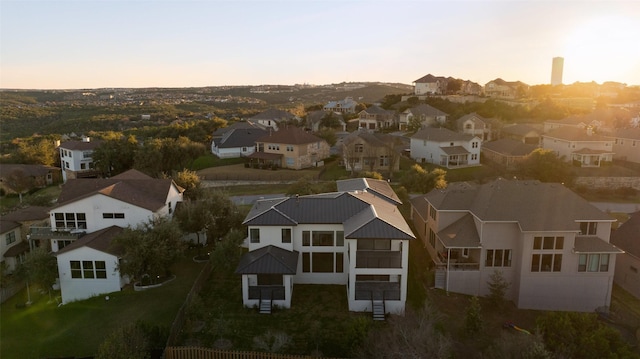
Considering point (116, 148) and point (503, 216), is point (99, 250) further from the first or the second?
point (116, 148)

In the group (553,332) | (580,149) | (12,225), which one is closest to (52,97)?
(12,225)

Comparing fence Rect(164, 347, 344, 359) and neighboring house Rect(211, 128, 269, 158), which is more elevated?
neighboring house Rect(211, 128, 269, 158)

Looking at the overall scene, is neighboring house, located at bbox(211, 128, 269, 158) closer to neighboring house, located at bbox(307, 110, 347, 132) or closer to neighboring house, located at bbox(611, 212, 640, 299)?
neighboring house, located at bbox(307, 110, 347, 132)

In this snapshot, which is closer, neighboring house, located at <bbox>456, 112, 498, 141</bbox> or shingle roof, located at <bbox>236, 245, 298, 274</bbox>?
shingle roof, located at <bbox>236, 245, 298, 274</bbox>

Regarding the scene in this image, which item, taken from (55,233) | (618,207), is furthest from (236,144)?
(618,207)

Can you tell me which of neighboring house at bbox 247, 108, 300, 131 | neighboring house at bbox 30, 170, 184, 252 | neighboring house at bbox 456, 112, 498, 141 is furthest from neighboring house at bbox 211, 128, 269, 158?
neighboring house at bbox 30, 170, 184, 252

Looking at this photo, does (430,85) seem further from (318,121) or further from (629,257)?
(629,257)
